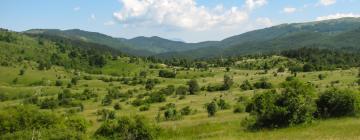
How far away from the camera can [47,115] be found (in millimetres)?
56469

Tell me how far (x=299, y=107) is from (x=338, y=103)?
214 inches

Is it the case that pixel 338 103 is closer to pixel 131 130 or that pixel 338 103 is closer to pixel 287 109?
pixel 287 109

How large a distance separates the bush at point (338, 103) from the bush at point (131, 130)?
18.6 m

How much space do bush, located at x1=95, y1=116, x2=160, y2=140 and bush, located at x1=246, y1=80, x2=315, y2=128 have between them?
11.1 meters

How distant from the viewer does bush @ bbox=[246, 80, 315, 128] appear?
46938 millimetres

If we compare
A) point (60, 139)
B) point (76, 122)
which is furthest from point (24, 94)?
point (60, 139)

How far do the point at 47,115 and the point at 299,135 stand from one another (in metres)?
31.0

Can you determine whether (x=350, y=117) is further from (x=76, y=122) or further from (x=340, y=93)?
(x=76, y=122)

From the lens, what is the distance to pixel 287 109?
155 feet

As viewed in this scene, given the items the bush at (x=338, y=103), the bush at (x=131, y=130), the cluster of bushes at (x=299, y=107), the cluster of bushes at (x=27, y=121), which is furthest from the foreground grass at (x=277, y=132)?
the cluster of bushes at (x=27, y=121)

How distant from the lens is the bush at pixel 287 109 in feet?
154

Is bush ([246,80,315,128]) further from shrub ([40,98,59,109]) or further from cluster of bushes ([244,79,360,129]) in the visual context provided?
shrub ([40,98,59,109])

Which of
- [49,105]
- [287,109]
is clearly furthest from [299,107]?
[49,105]

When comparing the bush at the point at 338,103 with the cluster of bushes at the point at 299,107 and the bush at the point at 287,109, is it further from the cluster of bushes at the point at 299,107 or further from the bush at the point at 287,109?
the bush at the point at 287,109
